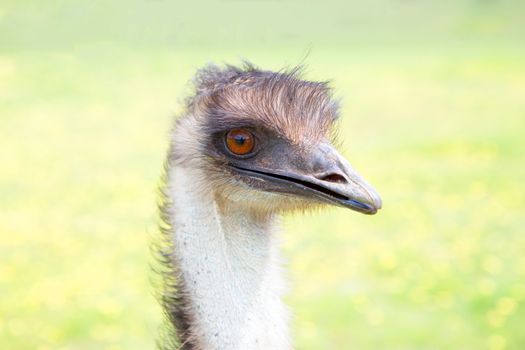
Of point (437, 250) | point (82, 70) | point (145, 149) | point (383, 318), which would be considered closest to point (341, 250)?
point (437, 250)

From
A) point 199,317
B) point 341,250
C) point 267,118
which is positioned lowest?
point 199,317

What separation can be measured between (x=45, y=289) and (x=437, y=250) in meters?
2.70

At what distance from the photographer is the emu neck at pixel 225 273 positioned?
1.92 meters

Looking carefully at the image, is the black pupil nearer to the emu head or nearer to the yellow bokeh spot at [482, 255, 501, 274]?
the emu head

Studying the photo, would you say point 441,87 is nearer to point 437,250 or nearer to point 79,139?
point 79,139

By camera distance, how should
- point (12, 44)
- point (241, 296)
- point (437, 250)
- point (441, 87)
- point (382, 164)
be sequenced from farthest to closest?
point (12, 44) → point (441, 87) → point (382, 164) → point (437, 250) → point (241, 296)

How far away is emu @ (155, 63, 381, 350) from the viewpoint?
6.32 feet

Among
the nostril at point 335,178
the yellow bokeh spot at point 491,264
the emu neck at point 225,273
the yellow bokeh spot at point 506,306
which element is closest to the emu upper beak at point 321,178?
the nostril at point 335,178

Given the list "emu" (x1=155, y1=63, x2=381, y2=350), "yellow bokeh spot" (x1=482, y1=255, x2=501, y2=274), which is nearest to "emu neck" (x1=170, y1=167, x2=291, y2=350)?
"emu" (x1=155, y1=63, x2=381, y2=350)

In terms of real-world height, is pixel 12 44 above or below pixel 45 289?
above

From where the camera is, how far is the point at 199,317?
Answer: 1949 millimetres

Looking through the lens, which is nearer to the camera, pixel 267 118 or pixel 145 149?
pixel 267 118

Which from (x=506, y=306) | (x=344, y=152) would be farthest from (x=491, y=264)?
(x=344, y=152)

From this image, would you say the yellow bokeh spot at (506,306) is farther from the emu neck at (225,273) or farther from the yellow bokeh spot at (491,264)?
the emu neck at (225,273)
